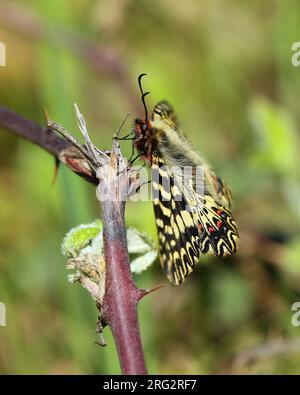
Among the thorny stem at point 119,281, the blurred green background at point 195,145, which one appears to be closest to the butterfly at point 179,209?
the thorny stem at point 119,281

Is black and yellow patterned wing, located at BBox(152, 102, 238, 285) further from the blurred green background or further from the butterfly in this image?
the blurred green background

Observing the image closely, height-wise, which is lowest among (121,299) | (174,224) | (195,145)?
(121,299)

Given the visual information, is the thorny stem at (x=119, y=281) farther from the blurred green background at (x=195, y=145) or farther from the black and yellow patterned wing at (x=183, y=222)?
the blurred green background at (x=195, y=145)

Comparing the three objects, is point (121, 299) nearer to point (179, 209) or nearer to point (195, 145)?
point (179, 209)

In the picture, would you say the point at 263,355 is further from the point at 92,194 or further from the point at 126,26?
the point at 126,26

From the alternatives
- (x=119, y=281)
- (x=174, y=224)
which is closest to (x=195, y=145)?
(x=174, y=224)

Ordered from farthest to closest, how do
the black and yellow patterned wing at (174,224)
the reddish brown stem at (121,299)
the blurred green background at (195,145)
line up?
1. the blurred green background at (195,145)
2. the black and yellow patterned wing at (174,224)
3. the reddish brown stem at (121,299)
